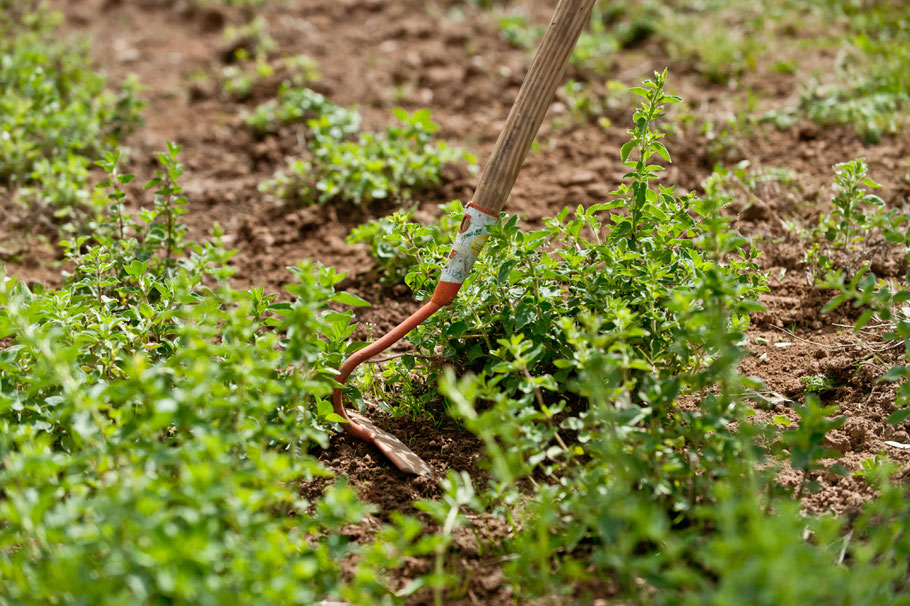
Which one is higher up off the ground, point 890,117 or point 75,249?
point 890,117

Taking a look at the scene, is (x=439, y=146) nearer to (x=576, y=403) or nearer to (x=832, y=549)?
(x=576, y=403)

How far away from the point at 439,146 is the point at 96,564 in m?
2.52

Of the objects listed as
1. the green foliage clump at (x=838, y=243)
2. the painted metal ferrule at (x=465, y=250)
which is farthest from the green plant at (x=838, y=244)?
the painted metal ferrule at (x=465, y=250)

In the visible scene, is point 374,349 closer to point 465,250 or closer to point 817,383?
point 465,250

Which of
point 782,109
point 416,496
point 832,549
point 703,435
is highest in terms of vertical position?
point 782,109

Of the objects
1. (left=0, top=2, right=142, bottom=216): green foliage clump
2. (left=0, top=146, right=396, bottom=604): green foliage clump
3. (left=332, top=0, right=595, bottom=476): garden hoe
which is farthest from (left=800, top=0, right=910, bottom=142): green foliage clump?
(left=0, top=2, right=142, bottom=216): green foliage clump

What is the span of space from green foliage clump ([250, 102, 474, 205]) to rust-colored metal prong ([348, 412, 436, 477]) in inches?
53.4

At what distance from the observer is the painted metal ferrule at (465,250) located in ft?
7.72

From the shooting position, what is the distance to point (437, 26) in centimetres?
538

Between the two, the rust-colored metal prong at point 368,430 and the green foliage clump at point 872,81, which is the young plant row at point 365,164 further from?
the green foliage clump at point 872,81

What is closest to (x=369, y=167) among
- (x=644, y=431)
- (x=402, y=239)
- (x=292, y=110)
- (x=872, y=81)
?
(x=292, y=110)

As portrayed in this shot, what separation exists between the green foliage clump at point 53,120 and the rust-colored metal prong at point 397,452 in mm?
1664

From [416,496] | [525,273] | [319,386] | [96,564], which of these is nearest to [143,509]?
[96,564]

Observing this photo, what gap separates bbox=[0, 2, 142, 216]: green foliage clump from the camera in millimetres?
3516
